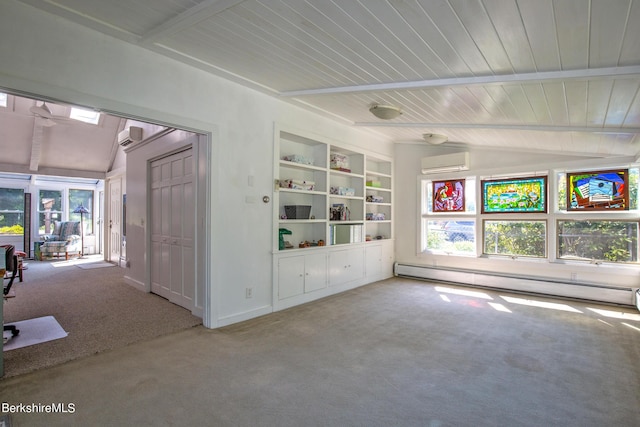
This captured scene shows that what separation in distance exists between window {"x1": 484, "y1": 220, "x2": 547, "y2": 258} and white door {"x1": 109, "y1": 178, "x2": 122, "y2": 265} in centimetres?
771

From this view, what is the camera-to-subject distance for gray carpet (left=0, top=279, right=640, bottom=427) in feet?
6.15

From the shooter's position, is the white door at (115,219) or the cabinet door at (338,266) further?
the white door at (115,219)

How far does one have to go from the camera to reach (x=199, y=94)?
3154 mm

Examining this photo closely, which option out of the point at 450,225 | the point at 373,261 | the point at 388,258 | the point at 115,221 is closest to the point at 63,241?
the point at 115,221

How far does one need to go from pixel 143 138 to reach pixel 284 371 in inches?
168

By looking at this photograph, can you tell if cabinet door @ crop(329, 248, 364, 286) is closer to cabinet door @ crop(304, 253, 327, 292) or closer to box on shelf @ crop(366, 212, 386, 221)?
cabinet door @ crop(304, 253, 327, 292)

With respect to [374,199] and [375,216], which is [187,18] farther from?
[375,216]

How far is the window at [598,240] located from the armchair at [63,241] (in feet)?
36.5

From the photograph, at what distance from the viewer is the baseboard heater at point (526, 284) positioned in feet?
13.5

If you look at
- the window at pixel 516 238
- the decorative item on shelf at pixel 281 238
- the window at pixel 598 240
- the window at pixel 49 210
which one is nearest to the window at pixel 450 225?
the window at pixel 516 238

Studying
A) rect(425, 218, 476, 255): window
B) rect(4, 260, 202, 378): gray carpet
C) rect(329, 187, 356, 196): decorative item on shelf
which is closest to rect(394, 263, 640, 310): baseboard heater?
rect(425, 218, 476, 255): window

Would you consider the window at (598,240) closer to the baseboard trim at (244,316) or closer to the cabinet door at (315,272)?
the cabinet door at (315,272)

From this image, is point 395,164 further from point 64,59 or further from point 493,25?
point 64,59

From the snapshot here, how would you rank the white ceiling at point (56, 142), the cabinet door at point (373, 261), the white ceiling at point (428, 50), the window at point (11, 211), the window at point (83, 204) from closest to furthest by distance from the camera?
the white ceiling at point (428, 50) → the cabinet door at point (373, 261) → the white ceiling at point (56, 142) → the window at point (11, 211) → the window at point (83, 204)
